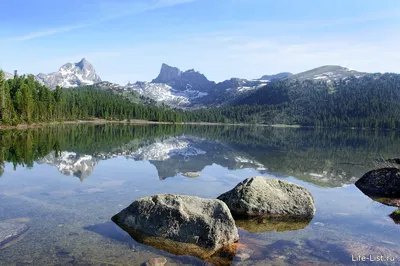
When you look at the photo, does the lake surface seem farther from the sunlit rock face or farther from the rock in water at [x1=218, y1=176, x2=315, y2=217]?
the rock in water at [x1=218, y1=176, x2=315, y2=217]

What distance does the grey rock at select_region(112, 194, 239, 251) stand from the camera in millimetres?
14758

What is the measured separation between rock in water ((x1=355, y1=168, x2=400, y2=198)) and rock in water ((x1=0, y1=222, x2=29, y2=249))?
85.0 feet

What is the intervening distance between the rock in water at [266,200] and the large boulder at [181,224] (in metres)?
4.00

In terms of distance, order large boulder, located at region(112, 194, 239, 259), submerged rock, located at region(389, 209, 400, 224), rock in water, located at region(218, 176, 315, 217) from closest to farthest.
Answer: large boulder, located at region(112, 194, 239, 259), submerged rock, located at region(389, 209, 400, 224), rock in water, located at region(218, 176, 315, 217)

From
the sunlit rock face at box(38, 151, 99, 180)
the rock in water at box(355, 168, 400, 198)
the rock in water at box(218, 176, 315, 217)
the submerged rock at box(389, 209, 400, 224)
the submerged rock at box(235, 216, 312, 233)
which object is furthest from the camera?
the sunlit rock face at box(38, 151, 99, 180)

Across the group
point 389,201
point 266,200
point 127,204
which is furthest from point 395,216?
point 127,204

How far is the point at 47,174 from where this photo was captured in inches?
1152

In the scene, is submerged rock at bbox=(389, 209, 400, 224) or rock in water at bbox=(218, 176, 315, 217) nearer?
submerged rock at bbox=(389, 209, 400, 224)

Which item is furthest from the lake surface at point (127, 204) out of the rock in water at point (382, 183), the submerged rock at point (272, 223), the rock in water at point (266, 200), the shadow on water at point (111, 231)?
the rock in water at point (266, 200)

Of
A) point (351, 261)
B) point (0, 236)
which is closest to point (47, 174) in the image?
point (0, 236)

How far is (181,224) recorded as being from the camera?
49.6 feet

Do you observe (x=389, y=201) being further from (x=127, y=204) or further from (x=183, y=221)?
(x=127, y=204)

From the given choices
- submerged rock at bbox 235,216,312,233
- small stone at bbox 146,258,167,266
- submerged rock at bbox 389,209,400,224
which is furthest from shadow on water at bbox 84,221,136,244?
submerged rock at bbox 389,209,400,224

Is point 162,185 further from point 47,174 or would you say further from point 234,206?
point 47,174
